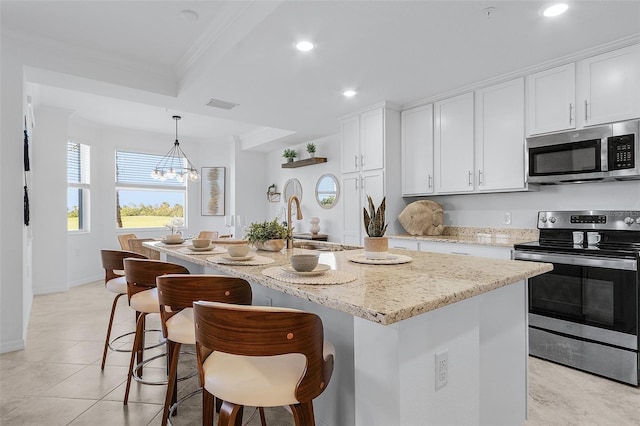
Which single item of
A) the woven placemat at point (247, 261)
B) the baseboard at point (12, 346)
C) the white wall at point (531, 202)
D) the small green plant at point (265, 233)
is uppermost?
the white wall at point (531, 202)

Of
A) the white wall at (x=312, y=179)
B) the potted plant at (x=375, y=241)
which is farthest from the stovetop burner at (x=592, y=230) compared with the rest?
the white wall at (x=312, y=179)

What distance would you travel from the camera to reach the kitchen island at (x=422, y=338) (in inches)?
39.5

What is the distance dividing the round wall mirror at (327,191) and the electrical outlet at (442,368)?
14.7ft

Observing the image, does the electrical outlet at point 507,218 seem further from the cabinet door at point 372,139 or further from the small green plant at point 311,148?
the small green plant at point 311,148

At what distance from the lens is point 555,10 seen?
2.21 meters

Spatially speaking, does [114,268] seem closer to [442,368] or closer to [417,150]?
[442,368]

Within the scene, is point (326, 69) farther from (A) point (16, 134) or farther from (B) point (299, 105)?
(A) point (16, 134)

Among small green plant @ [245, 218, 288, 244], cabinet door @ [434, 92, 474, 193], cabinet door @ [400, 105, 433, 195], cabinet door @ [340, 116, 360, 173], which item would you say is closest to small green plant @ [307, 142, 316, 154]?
cabinet door @ [340, 116, 360, 173]

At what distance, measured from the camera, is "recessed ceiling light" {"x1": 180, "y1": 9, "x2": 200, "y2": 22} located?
2.61m

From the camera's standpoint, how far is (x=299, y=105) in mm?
4102

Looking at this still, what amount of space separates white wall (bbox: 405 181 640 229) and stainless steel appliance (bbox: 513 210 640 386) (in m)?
0.15

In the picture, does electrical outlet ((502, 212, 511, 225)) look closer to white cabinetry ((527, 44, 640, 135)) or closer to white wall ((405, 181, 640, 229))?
white wall ((405, 181, 640, 229))

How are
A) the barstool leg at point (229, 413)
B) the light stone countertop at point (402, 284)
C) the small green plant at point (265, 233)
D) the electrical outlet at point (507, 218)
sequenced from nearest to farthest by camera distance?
the light stone countertop at point (402, 284) → the barstool leg at point (229, 413) → the small green plant at point (265, 233) → the electrical outlet at point (507, 218)

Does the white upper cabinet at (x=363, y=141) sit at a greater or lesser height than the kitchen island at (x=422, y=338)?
greater
